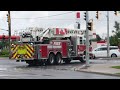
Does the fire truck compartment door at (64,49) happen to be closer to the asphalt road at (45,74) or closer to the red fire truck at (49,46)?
the red fire truck at (49,46)

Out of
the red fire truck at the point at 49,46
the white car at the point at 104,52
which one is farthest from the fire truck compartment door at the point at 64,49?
the white car at the point at 104,52

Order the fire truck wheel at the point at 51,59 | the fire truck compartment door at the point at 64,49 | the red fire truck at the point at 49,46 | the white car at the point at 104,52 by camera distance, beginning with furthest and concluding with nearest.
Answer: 1. the white car at the point at 104,52
2. the fire truck compartment door at the point at 64,49
3. the fire truck wheel at the point at 51,59
4. the red fire truck at the point at 49,46

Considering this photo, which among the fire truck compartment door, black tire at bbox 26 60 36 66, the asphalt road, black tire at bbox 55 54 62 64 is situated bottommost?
the asphalt road

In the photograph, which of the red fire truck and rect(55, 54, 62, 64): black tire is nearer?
the red fire truck

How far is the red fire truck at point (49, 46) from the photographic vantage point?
2938 cm

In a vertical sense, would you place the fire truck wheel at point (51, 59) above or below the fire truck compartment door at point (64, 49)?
below

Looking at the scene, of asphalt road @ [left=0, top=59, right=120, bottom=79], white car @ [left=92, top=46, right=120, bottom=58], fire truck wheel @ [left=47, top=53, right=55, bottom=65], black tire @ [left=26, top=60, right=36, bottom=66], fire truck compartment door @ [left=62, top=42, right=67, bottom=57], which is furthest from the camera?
white car @ [left=92, top=46, right=120, bottom=58]

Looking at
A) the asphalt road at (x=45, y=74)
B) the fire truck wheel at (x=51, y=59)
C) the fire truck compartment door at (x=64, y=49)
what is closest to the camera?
the asphalt road at (x=45, y=74)

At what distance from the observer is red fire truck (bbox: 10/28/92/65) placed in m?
29.4

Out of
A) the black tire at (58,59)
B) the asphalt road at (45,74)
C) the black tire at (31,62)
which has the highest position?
the black tire at (58,59)

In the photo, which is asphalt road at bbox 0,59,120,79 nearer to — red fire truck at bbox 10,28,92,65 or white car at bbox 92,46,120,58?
red fire truck at bbox 10,28,92,65

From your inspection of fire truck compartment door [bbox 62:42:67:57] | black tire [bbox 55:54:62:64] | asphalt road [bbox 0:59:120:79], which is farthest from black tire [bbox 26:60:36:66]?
asphalt road [bbox 0:59:120:79]

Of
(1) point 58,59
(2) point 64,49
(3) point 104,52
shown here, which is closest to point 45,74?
(1) point 58,59
